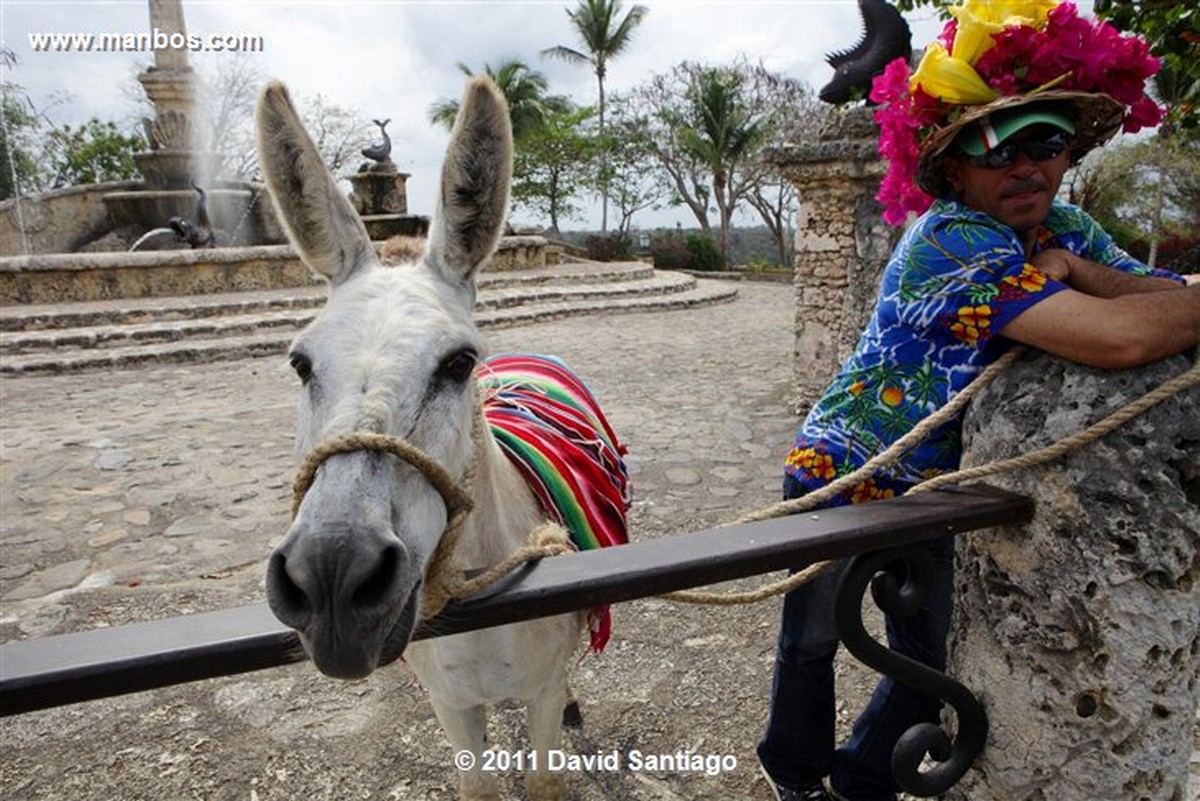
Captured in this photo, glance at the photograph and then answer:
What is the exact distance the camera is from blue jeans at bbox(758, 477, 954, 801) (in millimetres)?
1912

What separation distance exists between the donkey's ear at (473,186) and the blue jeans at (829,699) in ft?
3.35

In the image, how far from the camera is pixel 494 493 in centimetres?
177

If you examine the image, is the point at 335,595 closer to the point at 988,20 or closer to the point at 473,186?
the point at 473,186

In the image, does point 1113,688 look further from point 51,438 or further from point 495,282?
point 495,282

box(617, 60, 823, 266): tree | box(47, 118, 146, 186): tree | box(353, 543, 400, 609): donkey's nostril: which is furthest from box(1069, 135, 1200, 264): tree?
box(47, 118, 146, 186): tree

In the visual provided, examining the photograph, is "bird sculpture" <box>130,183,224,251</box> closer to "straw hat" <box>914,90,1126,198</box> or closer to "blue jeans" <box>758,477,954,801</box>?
"blue jeans" <box>758,477,954,801</box>

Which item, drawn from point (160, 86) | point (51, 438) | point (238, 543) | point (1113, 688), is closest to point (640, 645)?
point (1113, 688)

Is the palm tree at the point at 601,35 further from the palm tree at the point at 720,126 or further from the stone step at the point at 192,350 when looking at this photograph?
the stone step at the point at 192,350

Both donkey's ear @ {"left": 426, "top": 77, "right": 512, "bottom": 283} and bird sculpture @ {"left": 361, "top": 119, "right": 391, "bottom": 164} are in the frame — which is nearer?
donkey's ear @ {"left": 426, "top": 77, "right": 512, "bottom": 283}

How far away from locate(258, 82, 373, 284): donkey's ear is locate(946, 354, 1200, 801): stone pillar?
1365mm

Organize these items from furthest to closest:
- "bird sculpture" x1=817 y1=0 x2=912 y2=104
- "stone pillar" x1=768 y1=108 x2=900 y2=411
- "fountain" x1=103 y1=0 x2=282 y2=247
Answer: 1. "fountain" x1=103 y1=0 x2=282 y2=247
2. "stone pillar" x1=768 y1=108 x2=900 y2=411
3. "bird sculpture" x1=817 y1=0 x2=912 y2=104

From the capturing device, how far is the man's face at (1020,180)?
1.44 metres

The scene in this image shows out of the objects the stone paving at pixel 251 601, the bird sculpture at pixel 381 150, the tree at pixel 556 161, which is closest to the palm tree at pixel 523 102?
the tree at pixel 556 161

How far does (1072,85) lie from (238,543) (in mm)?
4416
